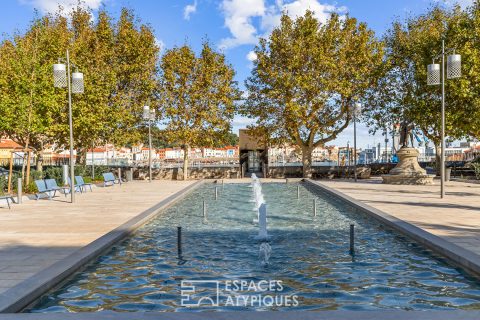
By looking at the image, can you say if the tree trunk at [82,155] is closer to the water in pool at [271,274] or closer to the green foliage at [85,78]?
the green foliage at [85,78]

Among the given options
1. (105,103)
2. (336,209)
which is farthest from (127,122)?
(336,209)

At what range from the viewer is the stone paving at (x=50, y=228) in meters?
7.92

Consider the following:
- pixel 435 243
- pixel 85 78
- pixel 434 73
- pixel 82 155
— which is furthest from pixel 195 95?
pixel 435 243

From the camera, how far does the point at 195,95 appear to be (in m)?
35.1

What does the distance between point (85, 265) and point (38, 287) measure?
6.42ft

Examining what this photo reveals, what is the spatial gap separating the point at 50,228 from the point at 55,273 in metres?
5.09

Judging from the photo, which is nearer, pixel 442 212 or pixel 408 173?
pixel 442 212

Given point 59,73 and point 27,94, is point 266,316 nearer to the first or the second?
point 59,73

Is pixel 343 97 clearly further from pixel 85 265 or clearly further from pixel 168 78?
pixel 85 265

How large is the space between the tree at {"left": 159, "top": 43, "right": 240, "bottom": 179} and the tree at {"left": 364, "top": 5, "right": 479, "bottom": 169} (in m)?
11.6

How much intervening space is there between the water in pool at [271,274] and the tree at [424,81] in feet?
57.3

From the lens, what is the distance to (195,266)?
8.39 metres

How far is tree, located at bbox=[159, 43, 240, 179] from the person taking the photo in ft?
116

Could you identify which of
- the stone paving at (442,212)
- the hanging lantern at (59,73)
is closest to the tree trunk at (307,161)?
the stone paving at (442,212)
